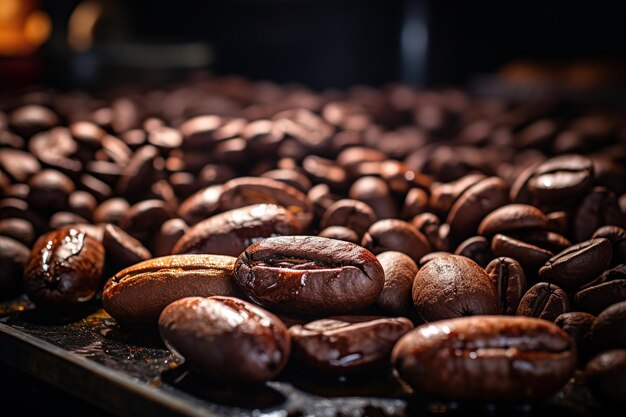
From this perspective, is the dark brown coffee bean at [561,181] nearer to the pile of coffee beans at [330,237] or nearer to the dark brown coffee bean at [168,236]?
the pile of coffee beans at [330,237]

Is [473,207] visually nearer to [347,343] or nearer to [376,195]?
[376,195]

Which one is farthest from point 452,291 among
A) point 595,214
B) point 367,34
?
point 367,34

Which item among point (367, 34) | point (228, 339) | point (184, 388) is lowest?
point (184, 388)

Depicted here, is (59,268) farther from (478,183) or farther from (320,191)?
(478,183)

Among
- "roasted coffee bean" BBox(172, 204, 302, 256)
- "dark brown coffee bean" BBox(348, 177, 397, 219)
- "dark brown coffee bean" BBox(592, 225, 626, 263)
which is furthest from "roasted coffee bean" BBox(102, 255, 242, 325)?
"dark brown coffee bean" BBox(592, 225, 626, 263)

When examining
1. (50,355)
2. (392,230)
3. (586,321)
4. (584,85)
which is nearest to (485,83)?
(584,85)

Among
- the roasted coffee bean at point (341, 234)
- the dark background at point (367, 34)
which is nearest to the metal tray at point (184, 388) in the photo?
the roasted coffee bean at point (341, 234)
